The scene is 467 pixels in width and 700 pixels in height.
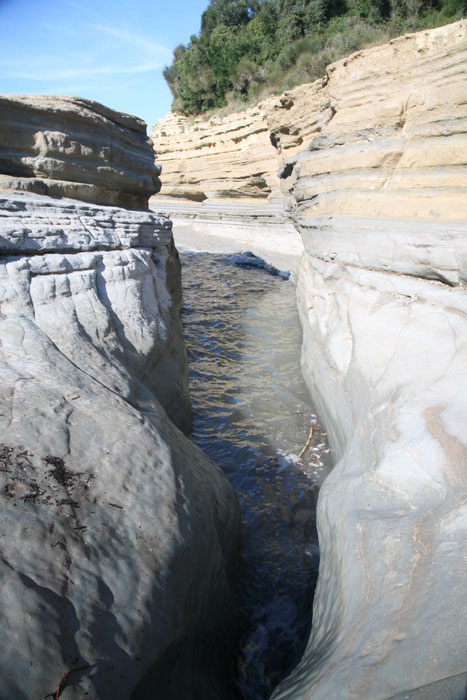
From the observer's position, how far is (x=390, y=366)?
9.36ft

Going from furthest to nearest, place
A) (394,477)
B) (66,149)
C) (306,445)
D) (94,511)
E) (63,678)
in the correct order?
1. (66,149)
2. (306,445)
3. (394,477)
4. (94,511)
5. (63,678)

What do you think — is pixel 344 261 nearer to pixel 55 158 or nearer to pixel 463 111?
pixel 463 111

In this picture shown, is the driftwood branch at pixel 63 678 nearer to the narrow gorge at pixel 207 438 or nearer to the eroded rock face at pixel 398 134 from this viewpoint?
the narrow gorge at pixel 207 438

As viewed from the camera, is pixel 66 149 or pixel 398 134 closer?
pixel 398 134

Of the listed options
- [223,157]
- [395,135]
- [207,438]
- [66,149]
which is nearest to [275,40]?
[223,157]

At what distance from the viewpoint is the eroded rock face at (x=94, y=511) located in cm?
120

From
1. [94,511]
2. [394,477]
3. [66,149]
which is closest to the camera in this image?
[94,511]

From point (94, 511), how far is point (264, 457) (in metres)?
2.21

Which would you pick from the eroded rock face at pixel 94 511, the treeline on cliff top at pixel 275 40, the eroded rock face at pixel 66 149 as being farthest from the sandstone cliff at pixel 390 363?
the treeline on cliff top at pixel 275 40

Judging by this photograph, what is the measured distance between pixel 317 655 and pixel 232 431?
237cm

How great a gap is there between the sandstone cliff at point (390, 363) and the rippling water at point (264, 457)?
25cm

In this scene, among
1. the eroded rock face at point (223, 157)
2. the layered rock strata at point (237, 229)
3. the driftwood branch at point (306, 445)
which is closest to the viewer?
the driftwood branch at point (306, 445)

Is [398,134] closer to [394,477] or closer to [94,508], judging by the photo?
[394,477]

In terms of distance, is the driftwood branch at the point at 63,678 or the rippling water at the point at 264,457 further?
the rippling water at the point at 264,457
